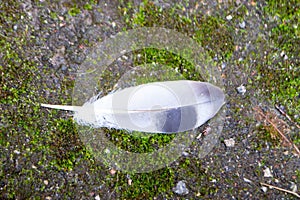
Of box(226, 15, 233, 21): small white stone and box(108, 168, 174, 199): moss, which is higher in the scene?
box(226, 15, 233, 21): small white stone

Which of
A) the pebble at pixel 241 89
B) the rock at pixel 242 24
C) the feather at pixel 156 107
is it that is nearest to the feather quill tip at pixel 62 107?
the feather at pixel 156 107

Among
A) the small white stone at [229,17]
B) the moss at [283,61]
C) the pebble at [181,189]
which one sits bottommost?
the pebble at [181,189]

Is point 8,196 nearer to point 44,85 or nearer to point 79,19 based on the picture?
point 44,85

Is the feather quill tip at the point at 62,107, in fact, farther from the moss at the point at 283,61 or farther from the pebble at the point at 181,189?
the moss at the point at 283,61

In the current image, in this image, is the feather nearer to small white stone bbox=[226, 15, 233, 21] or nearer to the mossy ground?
the mossy ground

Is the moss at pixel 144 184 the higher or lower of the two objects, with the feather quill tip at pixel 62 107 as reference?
lower

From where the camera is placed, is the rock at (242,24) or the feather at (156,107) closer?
the feather at (156,107)

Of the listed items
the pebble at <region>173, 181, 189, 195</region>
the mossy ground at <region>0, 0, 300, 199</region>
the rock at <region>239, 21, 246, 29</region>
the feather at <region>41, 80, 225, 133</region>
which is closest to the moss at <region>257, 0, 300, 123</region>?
the mossy ground at <region>0, 0, 300, 199</region>
